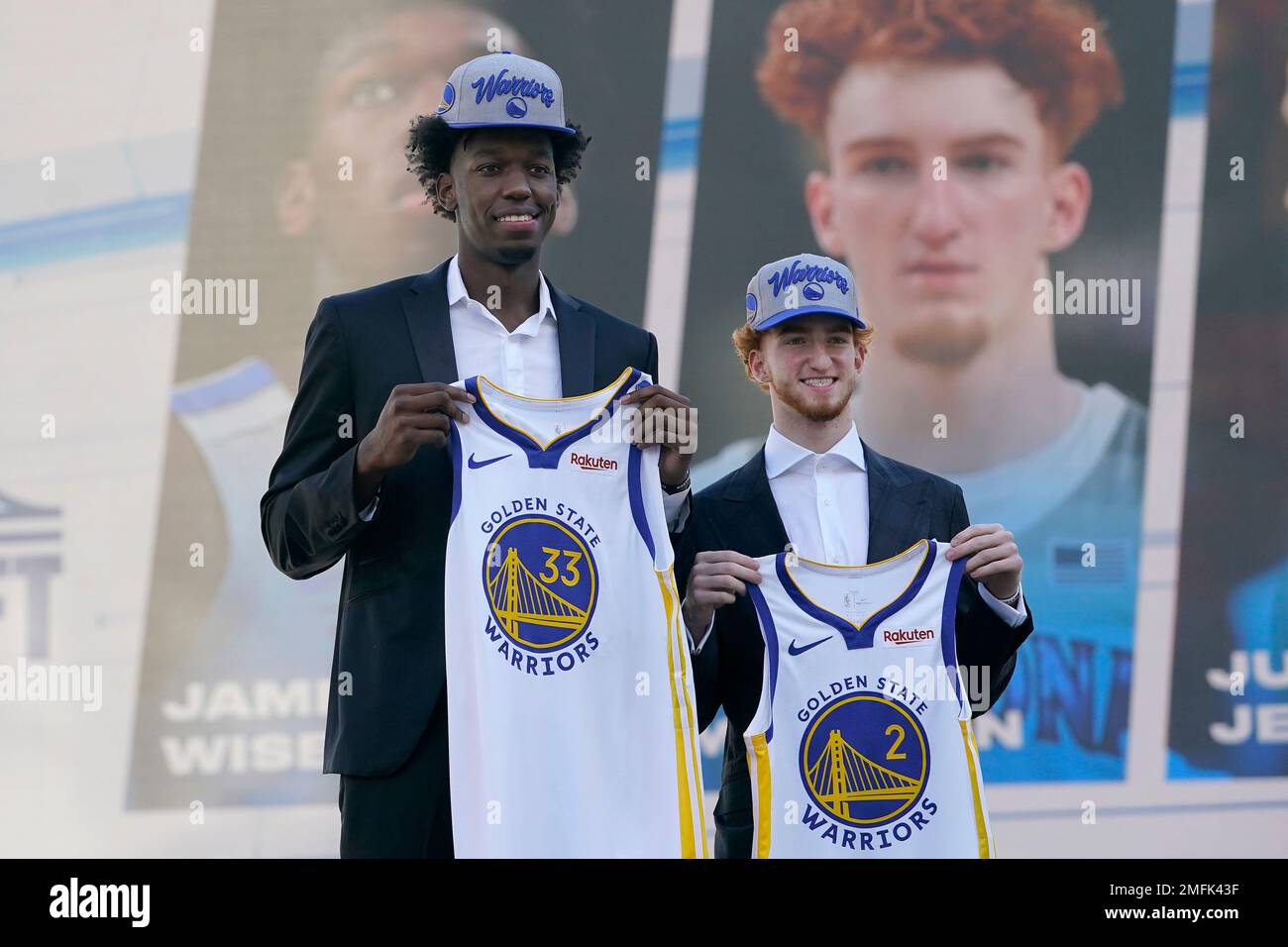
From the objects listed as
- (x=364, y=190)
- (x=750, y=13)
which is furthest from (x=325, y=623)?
(x=750, y=13)

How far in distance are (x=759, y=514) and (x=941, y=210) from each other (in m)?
2.28

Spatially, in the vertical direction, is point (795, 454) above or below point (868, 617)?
above

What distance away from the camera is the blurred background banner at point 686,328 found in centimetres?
454

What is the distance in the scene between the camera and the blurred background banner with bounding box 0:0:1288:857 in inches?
179

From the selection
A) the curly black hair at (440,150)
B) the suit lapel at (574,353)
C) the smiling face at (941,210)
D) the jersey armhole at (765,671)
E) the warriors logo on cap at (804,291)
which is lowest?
the jersey armhole at (765,671)

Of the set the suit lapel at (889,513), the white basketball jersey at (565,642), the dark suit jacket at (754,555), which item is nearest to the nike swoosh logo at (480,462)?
the white basketball jersey at (565,642)

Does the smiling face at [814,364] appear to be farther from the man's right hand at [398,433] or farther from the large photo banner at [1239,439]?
the large photo banner at [1239,439]

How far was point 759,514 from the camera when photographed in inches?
102

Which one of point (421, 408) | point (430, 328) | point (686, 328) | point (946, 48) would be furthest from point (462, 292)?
point (946, 48)

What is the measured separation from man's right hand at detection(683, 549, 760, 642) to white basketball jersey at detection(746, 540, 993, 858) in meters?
0.07

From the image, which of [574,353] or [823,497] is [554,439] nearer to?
[574,353]

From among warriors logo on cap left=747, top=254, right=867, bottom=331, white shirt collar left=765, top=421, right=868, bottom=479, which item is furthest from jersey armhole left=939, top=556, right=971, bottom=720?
warriors logo on cap left=747, top=254, right=867, bottom=331

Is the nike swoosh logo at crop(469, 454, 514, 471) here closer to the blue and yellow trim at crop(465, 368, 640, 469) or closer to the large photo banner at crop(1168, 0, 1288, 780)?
the blue and yellow trim at crop(465, 368, 640, 469)

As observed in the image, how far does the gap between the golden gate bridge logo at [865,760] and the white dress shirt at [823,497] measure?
0.26 meters
